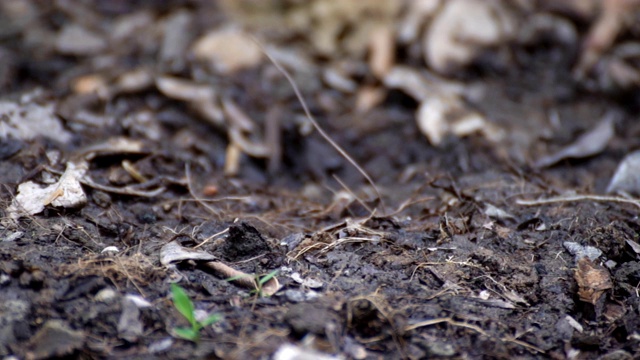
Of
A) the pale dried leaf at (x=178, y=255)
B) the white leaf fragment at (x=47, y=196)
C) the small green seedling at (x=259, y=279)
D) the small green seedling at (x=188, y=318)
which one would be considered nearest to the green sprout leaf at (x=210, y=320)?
the small green seedling at (x=188, y=318)

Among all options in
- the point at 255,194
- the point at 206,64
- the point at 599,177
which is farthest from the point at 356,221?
the point at 206,64

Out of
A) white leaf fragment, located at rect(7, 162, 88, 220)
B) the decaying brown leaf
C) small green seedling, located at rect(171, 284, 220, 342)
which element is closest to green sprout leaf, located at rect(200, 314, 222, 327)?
small green seedling, located at rect(171, 284, 220, 342)

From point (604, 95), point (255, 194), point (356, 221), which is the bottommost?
point (255, 194)

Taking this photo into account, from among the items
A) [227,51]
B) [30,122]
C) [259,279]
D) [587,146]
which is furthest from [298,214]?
[587,146]

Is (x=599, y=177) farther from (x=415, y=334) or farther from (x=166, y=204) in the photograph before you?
(x=166, y=204)

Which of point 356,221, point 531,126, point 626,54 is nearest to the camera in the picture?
point 356,221

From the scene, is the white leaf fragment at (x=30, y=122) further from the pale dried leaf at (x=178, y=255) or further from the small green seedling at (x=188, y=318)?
the small green seedling at (x=188, y=318)
